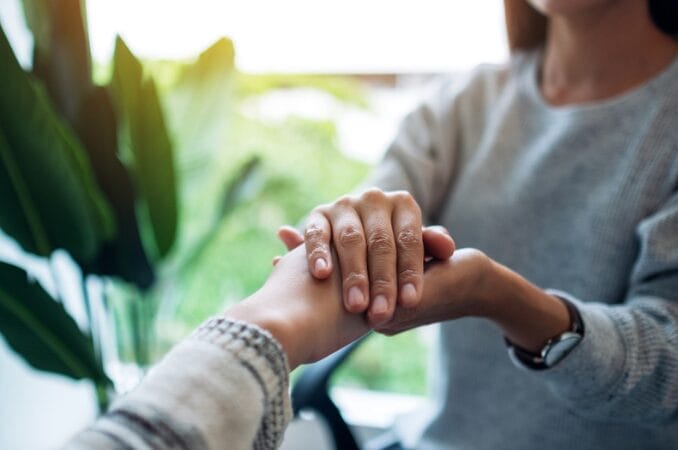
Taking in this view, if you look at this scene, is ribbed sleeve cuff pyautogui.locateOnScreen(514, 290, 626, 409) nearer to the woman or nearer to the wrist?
the woman

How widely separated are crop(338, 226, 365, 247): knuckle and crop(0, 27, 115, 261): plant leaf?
50 cm

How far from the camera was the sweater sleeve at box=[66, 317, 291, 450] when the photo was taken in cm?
40

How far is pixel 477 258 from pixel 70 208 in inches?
26.0

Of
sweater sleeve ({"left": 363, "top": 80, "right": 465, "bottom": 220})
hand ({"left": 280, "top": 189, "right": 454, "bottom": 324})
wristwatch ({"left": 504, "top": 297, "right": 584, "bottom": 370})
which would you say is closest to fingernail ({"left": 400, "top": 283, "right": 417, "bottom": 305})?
hand ({"left": 280, "top": 189, "right": 454, "bottom": 324})

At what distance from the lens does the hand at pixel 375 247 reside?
0.63m

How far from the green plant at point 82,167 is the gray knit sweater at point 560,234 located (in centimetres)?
40

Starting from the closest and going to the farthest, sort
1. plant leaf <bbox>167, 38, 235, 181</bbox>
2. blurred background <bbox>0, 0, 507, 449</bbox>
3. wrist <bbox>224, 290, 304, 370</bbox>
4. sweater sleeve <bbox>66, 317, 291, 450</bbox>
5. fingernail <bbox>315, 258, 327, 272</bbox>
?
1. sweater sleeve <bbox>66, 317, 291, 450</bbox>
2. wrist <bbox>224, 290, 304, 370</bbox>
3. fingernail <bbox>315, 258, 327, 272</bbox>
4. plant leaf <bbox>167, 38, 235, 181</bbox>
5. blurred background <bbox>0, 0, 507, 449</bbox>

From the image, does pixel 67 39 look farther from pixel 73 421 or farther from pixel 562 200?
pixel 73 421

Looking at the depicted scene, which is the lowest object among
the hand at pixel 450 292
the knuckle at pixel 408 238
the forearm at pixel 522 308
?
the forearm at pixel 522 308

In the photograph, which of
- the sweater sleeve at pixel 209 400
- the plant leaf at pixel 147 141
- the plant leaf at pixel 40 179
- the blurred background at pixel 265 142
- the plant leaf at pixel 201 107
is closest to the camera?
the sweater sleeve at pixel 209 400

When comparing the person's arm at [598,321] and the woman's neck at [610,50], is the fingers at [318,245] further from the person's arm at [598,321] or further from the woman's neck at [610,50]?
the woman's neck at [610,50]

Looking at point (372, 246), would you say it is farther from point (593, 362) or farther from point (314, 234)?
point (593, 362)

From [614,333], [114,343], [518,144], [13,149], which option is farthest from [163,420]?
[114,343]

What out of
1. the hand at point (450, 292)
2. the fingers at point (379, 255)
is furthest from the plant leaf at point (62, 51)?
the hand at point (450, 292)
